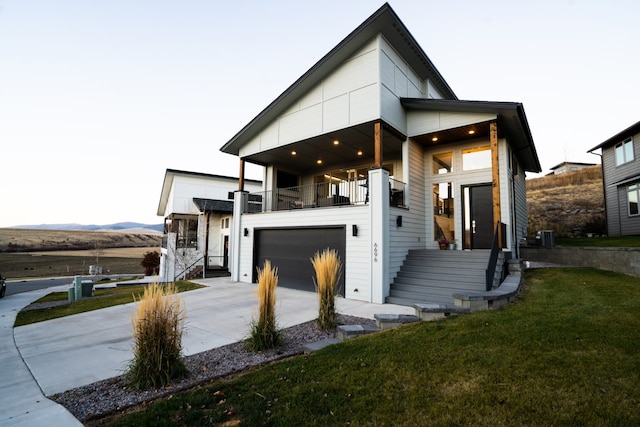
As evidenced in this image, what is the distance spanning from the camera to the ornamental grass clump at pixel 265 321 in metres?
4.26

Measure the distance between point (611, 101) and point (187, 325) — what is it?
24.9 meters

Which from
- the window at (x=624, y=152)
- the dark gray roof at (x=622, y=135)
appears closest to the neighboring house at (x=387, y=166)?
the dark gray roof at (x=622, y=135)

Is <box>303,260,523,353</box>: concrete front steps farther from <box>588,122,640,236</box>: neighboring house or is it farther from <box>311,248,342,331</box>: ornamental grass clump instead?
<box>588,122,640,236</box>: neighboring house

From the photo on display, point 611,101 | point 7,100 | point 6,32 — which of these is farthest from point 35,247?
point 611,101

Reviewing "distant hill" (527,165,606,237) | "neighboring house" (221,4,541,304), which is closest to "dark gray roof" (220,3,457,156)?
"neighboring house" (221,4,541,304)

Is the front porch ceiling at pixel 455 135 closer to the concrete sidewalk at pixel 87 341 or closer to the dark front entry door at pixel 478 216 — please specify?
the dark front entry door at pixel 478 216

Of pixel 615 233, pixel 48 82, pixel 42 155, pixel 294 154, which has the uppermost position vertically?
pixel 48 82

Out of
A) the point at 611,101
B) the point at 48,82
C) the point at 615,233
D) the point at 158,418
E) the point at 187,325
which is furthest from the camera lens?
the point at 611,101

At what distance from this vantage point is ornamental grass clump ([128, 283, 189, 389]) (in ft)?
10.4

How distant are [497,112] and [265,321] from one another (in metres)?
8.20

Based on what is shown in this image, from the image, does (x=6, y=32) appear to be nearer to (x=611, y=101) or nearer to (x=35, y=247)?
(x=611, y=101)

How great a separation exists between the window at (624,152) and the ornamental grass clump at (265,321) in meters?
18.5

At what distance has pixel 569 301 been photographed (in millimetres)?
5621

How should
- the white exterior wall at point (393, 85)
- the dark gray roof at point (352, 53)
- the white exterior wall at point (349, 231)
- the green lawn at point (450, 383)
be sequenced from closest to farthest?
1. the green lawn at point (450, 383)
2. the white exterior wall at point (349, 231)
3. the dark gray roof at point (352, 53)
4. the white exterior wall at point (393, 85)
